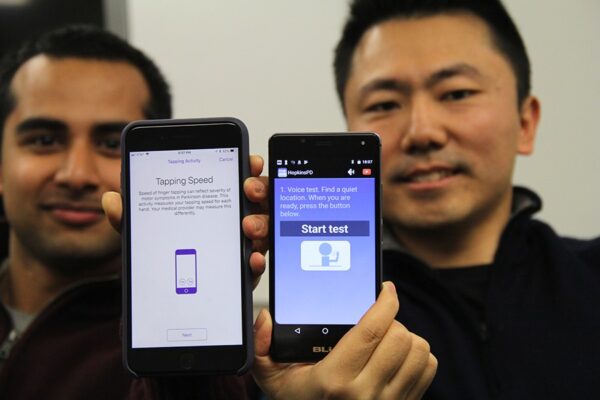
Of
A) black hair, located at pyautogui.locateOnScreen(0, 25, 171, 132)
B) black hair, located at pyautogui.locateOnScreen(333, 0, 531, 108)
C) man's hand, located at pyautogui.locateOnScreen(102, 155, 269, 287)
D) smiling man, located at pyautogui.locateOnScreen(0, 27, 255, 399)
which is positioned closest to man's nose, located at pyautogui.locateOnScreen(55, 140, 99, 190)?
smiling man, located at pyautogui.locateOnScreen(0, 27, 255, 399)

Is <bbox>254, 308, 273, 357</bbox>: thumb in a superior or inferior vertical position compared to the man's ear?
inferior

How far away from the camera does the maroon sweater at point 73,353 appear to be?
72 cm

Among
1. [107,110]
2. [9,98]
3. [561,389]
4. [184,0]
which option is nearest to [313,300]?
[561,389]

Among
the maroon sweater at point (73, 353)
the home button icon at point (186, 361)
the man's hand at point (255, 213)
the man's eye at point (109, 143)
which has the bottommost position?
the maroon sweater at point (73, 353)

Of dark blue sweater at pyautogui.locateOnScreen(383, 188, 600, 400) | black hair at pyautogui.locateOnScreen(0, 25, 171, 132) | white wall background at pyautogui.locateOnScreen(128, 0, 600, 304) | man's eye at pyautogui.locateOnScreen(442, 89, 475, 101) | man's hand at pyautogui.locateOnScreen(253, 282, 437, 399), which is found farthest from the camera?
white wall background at pyautogui.locateOnScreen(128, 0, 600, 304)

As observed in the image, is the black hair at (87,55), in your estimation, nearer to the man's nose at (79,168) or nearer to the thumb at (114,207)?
the man's nose at (79,168)

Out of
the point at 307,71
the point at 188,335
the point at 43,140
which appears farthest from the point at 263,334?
the point at 307,71

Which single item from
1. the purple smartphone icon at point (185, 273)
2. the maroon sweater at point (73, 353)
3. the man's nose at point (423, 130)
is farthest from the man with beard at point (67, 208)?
the man's nose at point (423, 130)

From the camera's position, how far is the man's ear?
0.87m

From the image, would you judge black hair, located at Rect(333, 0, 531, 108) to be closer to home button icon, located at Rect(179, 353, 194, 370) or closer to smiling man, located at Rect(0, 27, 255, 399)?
smiling man, located at Rect(0, 27, 255, 399)

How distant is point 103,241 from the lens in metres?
0.83

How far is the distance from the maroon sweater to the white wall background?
0.32 m

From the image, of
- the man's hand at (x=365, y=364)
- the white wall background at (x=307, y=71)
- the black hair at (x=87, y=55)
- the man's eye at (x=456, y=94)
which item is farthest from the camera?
the white wall background at (x=307, y=71)

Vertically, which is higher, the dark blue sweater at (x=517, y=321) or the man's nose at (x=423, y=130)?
the man's nose at (x=423, y=130)
